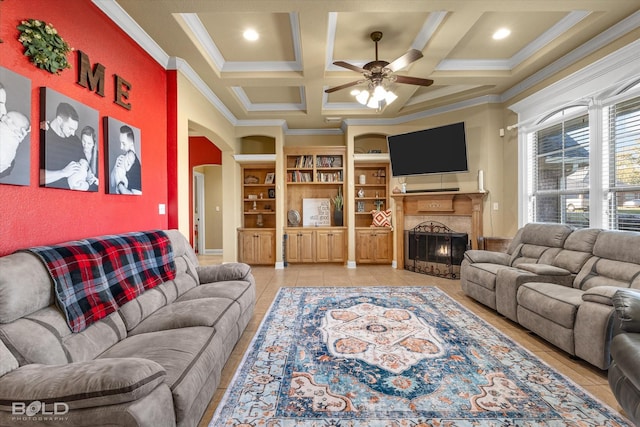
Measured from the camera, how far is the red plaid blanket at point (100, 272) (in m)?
1.62

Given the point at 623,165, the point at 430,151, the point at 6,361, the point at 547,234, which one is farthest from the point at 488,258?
the point at 6,361

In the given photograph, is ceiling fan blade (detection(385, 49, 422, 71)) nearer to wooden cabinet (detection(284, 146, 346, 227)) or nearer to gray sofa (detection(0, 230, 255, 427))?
gray sofa (detection(0, 230, 255, 427))

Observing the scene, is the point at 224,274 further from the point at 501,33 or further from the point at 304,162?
the point at 501,33

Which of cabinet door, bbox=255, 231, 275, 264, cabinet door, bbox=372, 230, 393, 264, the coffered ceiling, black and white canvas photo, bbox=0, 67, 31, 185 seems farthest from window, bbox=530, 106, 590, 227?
black and white canvas photo, bbox=0, 67, 31, 185

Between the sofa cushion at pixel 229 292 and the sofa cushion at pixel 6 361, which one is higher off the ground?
the sofa cushion at pixel 6 361

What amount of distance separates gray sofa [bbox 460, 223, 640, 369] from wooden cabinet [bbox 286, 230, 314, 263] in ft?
10.7

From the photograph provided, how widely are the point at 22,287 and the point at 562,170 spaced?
17.5 ft

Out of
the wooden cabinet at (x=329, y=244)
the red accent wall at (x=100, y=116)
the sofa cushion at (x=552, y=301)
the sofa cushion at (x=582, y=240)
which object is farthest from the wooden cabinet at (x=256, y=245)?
the sofa cushion at (x=582, y=240)

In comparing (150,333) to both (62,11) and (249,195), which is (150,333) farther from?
(249,195)

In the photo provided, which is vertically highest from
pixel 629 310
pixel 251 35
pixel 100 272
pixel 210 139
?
pixel 251 35

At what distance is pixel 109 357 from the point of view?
1596 millimetres

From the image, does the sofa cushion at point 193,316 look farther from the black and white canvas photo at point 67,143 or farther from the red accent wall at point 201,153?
the red accent wall at point 201,153

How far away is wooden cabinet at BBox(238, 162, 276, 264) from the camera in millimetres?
6199

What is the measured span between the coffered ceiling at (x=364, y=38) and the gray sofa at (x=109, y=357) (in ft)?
8.11
